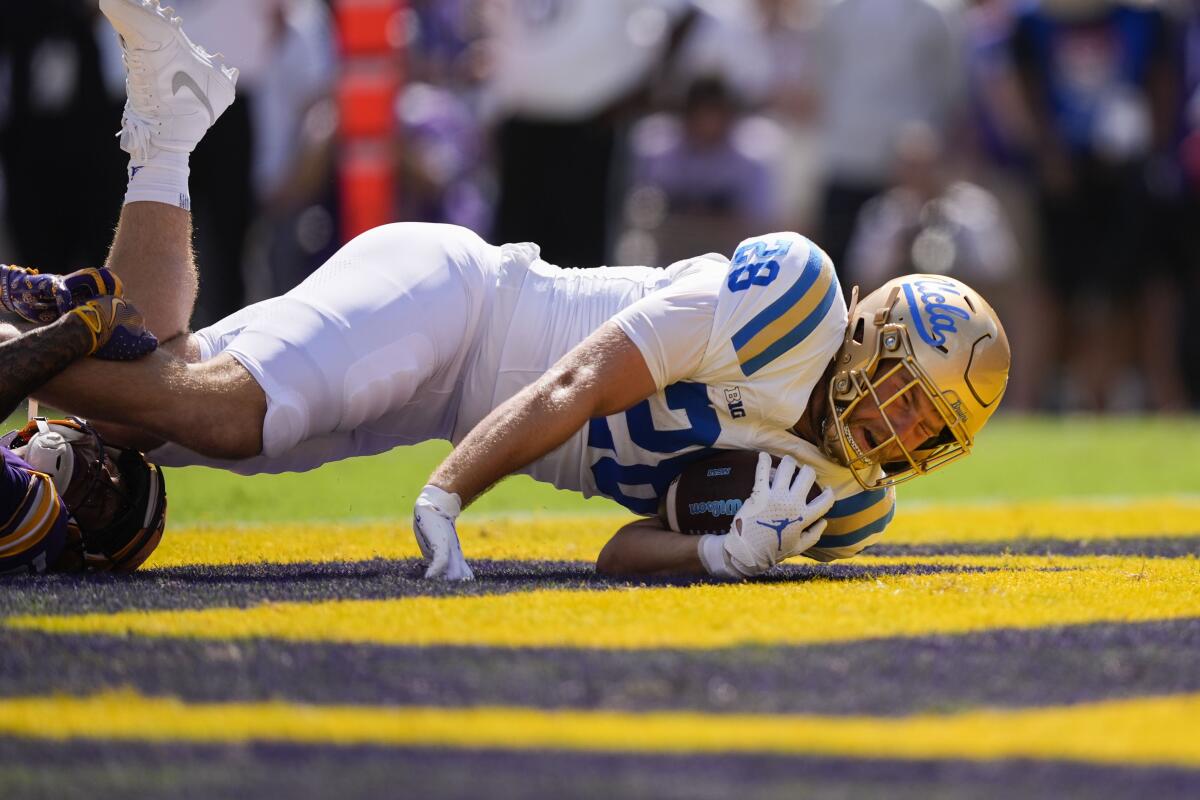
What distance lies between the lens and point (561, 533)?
5301 millimetres

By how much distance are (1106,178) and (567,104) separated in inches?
137

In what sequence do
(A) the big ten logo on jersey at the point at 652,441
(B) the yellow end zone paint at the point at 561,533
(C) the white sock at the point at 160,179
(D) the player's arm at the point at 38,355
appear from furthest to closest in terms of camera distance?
(B) the yellow end zone paint at the point at 561,533 < (C) the white sock at the point at 160,179 < (A) the big ten logo on jersey at the point at 652,441 < (D) the player's arm at the point at 38,355

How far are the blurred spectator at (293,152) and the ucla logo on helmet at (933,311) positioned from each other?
5.94 meters

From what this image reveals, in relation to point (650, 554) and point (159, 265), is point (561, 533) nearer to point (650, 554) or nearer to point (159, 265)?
point (650, 554)

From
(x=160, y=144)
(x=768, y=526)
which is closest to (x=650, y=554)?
(x=768, y=526)

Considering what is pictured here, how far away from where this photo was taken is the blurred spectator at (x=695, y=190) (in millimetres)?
10055

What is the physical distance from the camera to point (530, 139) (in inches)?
380

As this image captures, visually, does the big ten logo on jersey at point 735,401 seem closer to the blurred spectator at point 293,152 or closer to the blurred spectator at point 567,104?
the blurred spectator at point 567,104

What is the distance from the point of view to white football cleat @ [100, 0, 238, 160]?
434cm

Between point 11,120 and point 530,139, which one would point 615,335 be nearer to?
point 530,139

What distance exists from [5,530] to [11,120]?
629 cm

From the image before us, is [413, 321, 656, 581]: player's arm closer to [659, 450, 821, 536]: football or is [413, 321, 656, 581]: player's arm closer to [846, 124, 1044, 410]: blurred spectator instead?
[659, 450, 821, 536]: football

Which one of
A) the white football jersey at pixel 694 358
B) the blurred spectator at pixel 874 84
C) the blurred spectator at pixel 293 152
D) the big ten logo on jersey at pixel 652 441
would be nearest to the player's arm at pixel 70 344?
the white football jersey at pixel 694 358

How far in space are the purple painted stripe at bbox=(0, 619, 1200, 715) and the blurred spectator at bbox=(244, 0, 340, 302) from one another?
680 centimetres
